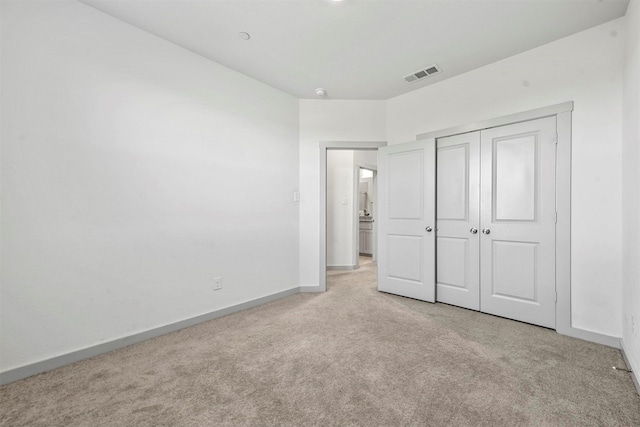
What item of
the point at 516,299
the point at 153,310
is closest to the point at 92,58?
the point at 153,310

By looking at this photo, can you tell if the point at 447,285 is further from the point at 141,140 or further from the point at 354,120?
the point at 141,140

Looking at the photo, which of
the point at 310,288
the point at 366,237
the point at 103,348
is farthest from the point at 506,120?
the point at 366,237

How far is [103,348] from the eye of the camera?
213cm

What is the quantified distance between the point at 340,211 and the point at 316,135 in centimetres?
195

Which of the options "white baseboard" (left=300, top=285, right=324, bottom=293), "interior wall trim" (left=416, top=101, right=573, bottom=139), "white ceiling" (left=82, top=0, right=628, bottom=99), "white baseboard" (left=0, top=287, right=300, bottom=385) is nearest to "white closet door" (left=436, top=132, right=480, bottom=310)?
"interior wall trim" (left=416, top=101, right=573, bottom=139)

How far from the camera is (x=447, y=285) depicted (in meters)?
3.29

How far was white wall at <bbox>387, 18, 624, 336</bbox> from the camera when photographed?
2.23 m

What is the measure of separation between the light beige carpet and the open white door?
2.84ft

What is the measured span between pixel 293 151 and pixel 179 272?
2.05 meters

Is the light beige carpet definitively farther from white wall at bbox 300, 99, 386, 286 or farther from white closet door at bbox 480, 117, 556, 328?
white wall at bbox 300, 99, 386, 286

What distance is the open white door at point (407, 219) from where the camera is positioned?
11.0ft

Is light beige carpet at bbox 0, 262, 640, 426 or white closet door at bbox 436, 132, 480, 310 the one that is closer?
light beige carpet at bbox 0, 262, 640, 426

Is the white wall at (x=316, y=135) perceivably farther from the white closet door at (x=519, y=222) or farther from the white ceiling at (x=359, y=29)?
the white closet door at (x=519, y=222)

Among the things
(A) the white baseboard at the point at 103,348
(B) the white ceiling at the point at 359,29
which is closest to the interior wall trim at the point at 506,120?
(B) the white ceiling at the point at 359,29
